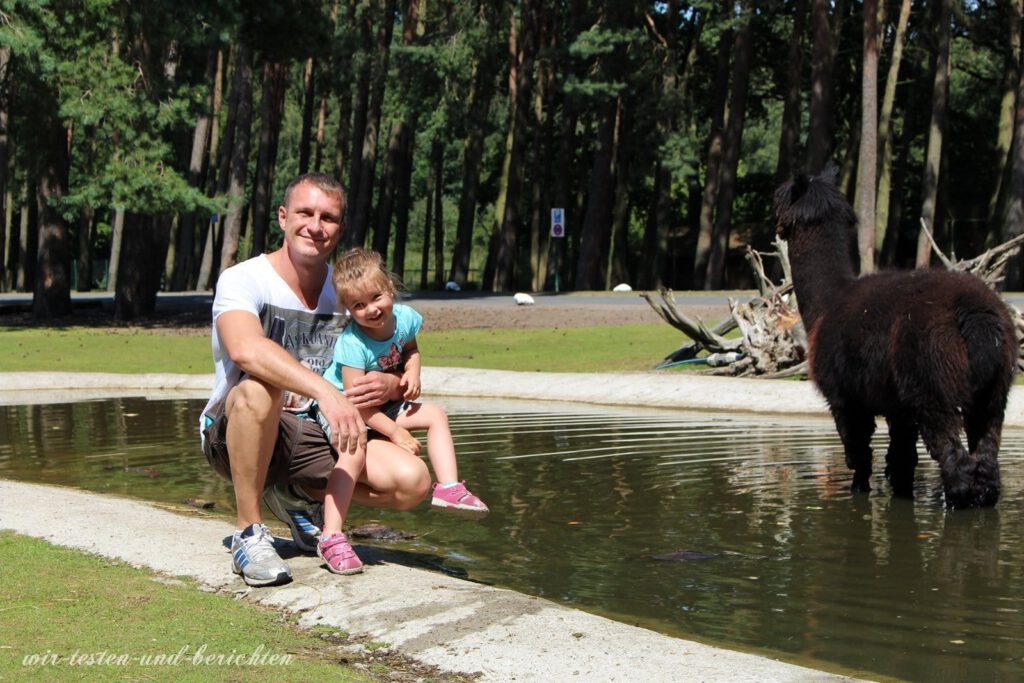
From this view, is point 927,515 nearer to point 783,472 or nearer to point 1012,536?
point 1012,536

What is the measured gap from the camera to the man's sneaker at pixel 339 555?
622 cm

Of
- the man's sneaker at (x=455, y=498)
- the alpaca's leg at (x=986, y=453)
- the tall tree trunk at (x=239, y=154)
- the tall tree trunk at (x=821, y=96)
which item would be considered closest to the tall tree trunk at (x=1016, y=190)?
the tall tree trunk at (x=821, y=96)

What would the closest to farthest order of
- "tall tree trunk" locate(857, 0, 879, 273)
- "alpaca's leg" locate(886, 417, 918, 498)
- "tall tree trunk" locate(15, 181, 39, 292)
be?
"alpaca's leg" locate(886, 417, 918, 498), "tall tree trunk" locate(857, 0, 879, 273), "tall tree trunk" locate(15, 181, 39, 292)

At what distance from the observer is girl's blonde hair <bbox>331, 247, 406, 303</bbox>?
6.27m

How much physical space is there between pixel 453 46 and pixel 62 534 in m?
37.9

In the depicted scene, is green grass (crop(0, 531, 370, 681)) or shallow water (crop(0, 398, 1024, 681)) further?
shallow water (crop(0, 398, 1024, 681))

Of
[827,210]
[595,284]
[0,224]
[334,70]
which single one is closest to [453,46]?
[334,70]

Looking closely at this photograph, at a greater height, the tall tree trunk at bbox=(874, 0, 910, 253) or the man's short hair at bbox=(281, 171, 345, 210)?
the tall tree trunk at bbox=(874, 0, 910, 253)

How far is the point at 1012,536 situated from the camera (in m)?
7.96

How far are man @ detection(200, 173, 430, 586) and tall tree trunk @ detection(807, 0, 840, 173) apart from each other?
106 ft

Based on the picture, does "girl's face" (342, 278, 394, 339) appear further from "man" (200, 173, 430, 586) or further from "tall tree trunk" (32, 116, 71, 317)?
"tall tree trunk" (32, 116, 71, 317)

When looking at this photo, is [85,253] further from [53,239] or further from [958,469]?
[958,469]

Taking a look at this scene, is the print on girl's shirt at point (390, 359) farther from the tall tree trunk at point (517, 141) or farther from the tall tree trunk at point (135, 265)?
the tall tree trunk at point (517, 141)

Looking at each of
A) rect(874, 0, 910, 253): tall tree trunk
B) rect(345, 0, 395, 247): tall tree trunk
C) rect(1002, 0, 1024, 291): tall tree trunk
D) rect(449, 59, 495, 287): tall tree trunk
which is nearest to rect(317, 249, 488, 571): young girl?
rect(1002, 0, 1024, 291): tall tree trunk
